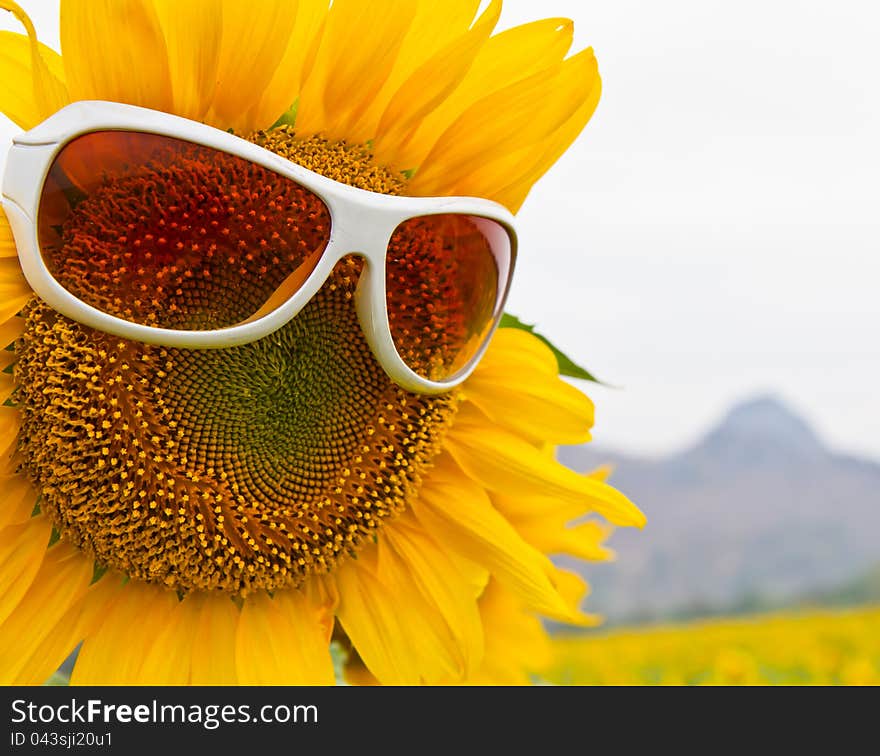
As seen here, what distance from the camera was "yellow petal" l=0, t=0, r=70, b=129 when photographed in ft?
3.03

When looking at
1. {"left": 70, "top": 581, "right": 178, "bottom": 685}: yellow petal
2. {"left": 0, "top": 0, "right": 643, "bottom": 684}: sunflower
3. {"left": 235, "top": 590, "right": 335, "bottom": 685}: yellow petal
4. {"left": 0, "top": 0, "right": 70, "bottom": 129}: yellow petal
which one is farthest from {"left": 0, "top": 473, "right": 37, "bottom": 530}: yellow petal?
{"left": 0, "top": 0, "right": 70, "bottom": 129}: yellow petal

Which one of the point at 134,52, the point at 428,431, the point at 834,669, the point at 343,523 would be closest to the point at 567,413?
the point at 428,431

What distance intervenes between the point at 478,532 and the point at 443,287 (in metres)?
0.30

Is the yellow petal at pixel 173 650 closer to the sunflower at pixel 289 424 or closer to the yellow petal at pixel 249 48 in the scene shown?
the sunflower at pixel 289 424

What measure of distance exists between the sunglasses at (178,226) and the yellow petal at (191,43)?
0.05 metres

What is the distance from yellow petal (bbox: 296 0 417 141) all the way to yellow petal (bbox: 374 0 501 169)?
0.03 metres

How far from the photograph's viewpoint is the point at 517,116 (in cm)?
105

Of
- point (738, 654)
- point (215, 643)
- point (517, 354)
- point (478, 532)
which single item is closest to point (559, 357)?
point (517, 354)

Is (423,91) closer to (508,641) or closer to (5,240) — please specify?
(5,240)

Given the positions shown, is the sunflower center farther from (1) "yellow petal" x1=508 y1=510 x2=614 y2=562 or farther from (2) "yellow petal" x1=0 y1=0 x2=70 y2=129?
(1) "yellow petal" x1=508 y1=510 x2=614 y2=562

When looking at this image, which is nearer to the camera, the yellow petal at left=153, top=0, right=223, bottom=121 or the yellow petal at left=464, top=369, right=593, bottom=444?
the yellow petal at left=153, top=0, right=223, bottom=121

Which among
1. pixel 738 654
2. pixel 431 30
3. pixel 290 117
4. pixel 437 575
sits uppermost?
pixel 431 30

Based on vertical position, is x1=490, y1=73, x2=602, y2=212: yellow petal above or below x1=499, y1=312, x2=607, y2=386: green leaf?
above

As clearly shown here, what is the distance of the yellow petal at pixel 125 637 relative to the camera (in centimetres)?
109
